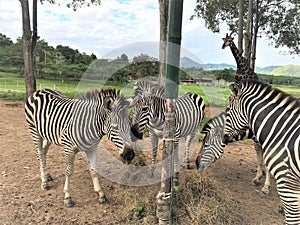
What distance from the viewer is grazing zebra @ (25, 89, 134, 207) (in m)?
3.56

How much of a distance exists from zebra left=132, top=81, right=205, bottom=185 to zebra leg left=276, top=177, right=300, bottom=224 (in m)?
1.98

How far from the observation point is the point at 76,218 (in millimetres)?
3439

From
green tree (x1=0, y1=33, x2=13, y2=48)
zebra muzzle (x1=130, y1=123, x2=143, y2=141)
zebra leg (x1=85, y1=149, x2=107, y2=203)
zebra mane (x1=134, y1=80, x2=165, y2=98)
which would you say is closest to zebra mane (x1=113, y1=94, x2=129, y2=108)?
zebra muzzle (x1=130, y1=123, x2=143, y2=141)

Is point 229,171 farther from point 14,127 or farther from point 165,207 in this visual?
point 14,127

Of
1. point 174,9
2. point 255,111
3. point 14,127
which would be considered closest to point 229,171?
point 255,111

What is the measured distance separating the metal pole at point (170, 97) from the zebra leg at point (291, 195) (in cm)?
110

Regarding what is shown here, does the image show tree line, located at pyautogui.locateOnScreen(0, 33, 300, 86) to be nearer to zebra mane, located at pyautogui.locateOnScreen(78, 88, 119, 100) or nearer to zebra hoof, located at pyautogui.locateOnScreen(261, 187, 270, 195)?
zebra mane, located at pyautogui.locateOnScreen(78, 88, 119, 100)

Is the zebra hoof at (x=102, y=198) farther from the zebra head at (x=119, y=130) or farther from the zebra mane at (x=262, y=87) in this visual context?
the zebra mane at (x=262, y=87)

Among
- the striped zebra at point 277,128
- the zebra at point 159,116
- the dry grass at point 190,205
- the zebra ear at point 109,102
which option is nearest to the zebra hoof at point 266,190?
the dry grass at point 190,205

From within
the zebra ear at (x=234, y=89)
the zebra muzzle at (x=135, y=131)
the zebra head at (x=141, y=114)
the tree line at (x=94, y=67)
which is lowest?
the zebra muzzle at (x=135, y=131)

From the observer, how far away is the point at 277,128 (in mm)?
2748

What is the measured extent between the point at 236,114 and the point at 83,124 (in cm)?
205

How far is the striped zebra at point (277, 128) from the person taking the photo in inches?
101

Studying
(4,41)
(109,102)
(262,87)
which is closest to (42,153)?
(109,102)
